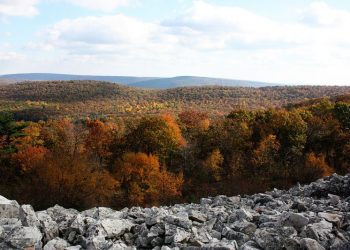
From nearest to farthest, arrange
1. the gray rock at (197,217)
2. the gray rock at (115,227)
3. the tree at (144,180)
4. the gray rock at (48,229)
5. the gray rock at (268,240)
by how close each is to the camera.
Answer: the gray rock at (268,240) < the gray rock at (48,229) < the gray rock at (115,227) < the gray rock at (197,217) < the tree at (144,180)

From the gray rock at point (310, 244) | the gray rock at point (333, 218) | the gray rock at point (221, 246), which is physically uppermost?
the gray rock at point (310, 244)

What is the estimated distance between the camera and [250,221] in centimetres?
1422

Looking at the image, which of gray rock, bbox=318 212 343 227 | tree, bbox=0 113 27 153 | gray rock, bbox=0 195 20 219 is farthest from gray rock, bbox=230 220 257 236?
tree, bbox=0 113 27 153

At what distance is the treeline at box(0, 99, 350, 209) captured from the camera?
4340 centimetres

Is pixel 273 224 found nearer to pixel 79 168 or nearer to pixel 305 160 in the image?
pixel 79 168

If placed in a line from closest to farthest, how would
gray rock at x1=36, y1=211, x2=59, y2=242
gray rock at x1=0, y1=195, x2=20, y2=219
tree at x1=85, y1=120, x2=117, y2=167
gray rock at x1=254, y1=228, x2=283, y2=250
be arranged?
1. gray rock at x1=254, y1=228, x2=283, y2=250
2. gray rock at x1=36, y1=211, x2=59, y2=242
3. gray rock at x1=0, y1=195, x2=20, y2=219
4. tree at x1=85, y1=120, x2=117, y2=167

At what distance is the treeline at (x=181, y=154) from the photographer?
142 feet

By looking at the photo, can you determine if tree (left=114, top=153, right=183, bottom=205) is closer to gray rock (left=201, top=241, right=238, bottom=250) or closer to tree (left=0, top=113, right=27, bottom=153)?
tree (left=0, top=113, right=27, bottom=153)

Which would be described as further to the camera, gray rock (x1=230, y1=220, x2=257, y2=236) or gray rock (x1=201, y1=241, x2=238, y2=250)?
gray rock (x1=230, y1=220, x2=257, y2=236)

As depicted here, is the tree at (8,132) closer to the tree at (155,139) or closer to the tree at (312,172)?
the tree at (155,139)

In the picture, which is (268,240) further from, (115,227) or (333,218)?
(115,227)

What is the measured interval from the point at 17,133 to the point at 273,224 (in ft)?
150

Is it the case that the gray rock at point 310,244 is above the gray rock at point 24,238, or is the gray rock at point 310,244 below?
above

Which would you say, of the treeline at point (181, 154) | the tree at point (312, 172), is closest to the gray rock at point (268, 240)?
the treeline at point (181, 154)
